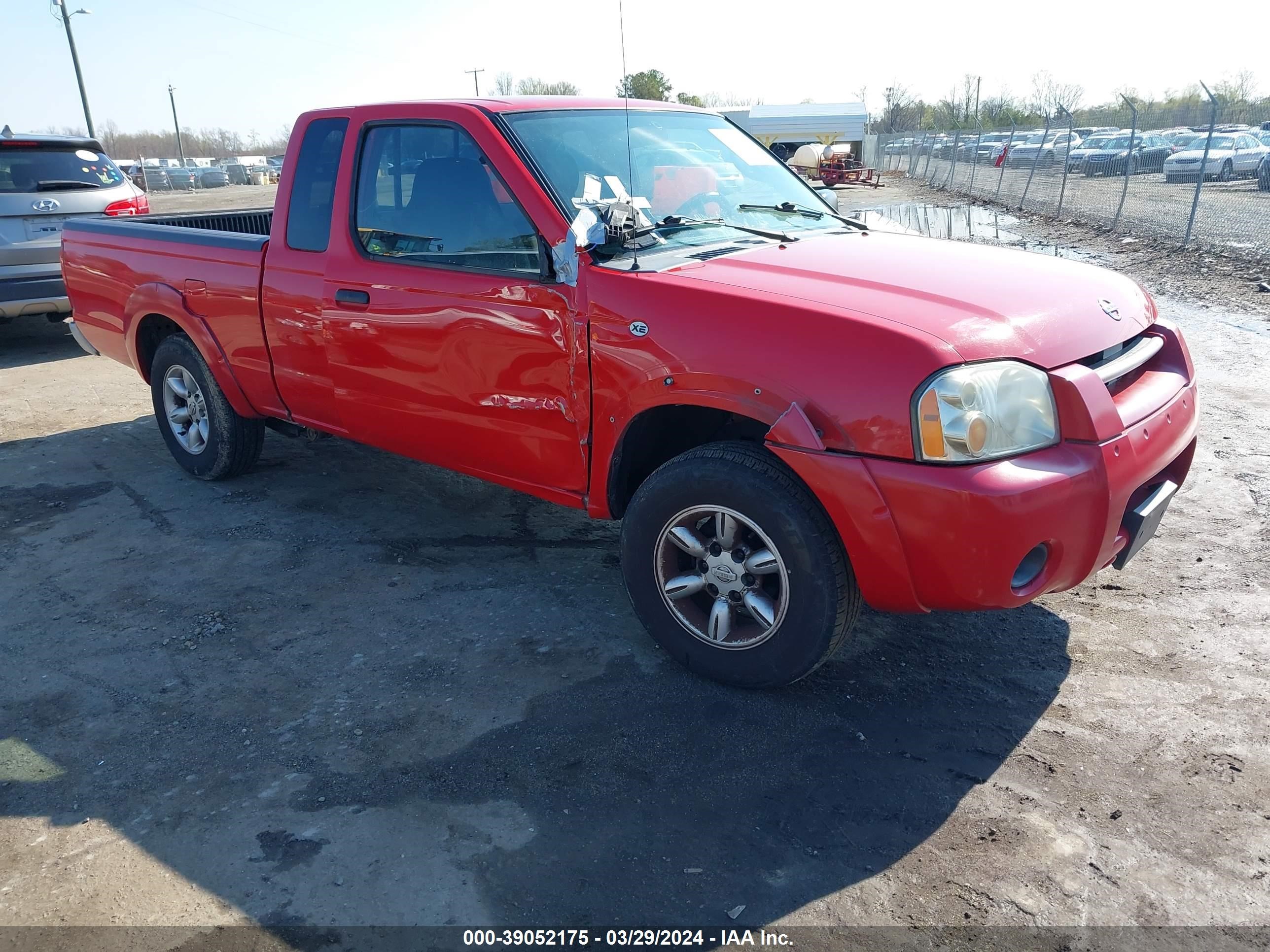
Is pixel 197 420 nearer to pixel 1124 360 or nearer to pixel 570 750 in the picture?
pixel 570 750

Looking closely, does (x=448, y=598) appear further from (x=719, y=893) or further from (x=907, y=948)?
(x=907, y=948)

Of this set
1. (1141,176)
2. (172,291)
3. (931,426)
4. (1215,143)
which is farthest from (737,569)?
(1215,143)

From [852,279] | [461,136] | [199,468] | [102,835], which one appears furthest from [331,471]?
[852,279]

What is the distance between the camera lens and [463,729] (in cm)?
310

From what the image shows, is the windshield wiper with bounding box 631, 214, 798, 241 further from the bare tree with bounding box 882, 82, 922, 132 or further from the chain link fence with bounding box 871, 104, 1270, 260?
the bare tree with bounding box 882, 82, 922, 132

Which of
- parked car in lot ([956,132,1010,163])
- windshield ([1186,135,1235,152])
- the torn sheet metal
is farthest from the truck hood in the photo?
parked car in lot ([956,132,1010,163])

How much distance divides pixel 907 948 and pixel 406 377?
2.80 meters

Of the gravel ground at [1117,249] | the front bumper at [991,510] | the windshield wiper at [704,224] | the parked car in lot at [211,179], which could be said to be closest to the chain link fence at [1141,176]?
the gravel ground at [1117,249]

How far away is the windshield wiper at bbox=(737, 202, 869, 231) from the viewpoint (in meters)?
4.01

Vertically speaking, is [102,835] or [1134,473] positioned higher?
[1134,473]

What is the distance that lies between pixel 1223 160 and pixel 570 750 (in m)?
23.0

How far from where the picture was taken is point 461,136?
12.1 ft

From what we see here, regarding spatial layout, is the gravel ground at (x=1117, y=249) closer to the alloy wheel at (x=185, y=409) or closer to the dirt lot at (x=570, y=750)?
the dirt lot at (x=570, y=750)

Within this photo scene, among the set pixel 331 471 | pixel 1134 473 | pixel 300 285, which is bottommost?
pixel 331 471
